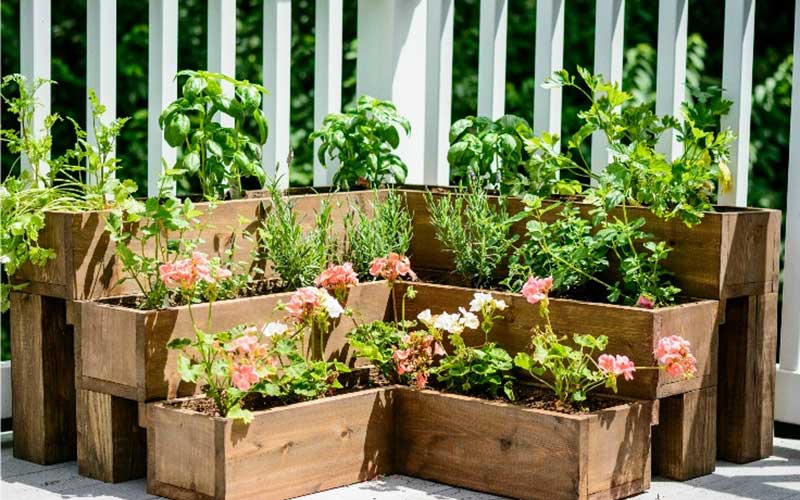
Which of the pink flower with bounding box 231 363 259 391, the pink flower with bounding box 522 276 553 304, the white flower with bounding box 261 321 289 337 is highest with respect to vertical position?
the pink flower with bounding box 522 276 553 304

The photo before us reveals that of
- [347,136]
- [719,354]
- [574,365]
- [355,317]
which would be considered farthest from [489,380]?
[347,136]

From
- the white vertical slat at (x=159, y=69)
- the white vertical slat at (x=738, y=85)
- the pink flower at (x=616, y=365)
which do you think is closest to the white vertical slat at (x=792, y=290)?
the white vertical slat at (x=738, y=85)

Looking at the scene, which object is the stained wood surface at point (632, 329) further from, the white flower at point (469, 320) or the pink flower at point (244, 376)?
the pink flower at point (244, 376)

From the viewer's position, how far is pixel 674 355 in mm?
3174

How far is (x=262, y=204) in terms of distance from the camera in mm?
3697

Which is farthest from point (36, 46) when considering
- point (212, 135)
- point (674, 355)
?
point (674, 355)

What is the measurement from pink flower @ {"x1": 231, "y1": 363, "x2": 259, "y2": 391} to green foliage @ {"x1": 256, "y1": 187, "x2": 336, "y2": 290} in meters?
0.56

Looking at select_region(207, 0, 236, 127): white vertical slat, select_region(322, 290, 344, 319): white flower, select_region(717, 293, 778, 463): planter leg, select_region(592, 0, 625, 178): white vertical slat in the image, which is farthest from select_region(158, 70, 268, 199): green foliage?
select_region(717, 293, 778, 463): planter leg

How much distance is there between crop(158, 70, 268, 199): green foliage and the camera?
361cm

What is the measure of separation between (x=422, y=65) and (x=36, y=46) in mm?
1299

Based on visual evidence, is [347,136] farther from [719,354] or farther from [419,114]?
[719,354]

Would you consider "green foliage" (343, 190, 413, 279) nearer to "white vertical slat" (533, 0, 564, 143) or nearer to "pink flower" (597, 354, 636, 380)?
"white vertical slat" (533, 0, 564, 143)

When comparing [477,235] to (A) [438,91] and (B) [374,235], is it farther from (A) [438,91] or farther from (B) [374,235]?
(A) [438,91]

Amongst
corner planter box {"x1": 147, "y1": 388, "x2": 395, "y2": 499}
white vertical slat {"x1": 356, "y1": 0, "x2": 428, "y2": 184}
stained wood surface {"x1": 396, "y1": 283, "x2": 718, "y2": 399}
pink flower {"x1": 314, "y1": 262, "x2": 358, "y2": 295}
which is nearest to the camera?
corner planter box {"x1": 147, "y1": 388, "x2": 395, "y2": 499}
